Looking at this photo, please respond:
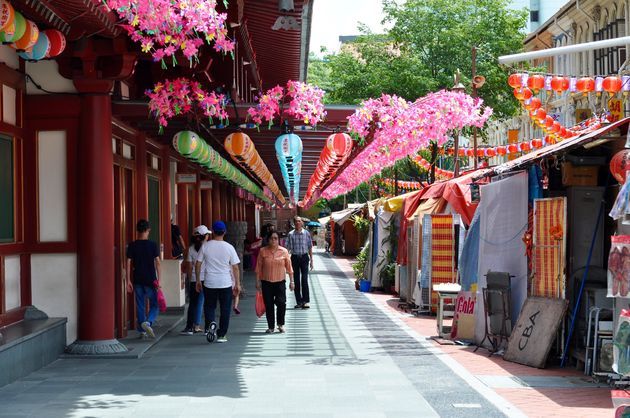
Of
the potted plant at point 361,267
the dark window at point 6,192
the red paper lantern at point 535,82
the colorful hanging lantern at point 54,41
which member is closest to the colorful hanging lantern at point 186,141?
the dark window at point 6,192

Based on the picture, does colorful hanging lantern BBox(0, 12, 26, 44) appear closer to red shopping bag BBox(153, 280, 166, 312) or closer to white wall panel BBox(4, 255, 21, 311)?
white wall panel BBox(4, 255, 21, 311)

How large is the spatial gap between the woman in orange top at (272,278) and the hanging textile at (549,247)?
4.30 metres

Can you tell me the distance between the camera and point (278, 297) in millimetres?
16266

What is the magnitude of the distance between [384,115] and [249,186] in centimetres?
1784

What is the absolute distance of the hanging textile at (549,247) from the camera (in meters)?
12.4

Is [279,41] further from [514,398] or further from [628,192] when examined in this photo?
[628,192]

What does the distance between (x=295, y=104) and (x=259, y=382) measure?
195 inches

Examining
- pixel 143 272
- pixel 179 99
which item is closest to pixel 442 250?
pixel 143 272

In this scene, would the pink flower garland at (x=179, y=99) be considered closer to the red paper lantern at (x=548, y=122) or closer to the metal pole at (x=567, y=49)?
the metal pole at (x=567, y=49)

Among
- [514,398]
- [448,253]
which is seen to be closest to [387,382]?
[514,398]

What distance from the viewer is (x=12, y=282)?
1240 cm

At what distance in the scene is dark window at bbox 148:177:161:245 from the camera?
18.9 m

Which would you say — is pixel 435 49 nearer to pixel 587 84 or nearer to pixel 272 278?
pixel 587 84

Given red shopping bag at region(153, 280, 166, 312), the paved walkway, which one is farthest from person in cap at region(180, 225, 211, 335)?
red shopping bag at region(153, 280, 166, 312)
